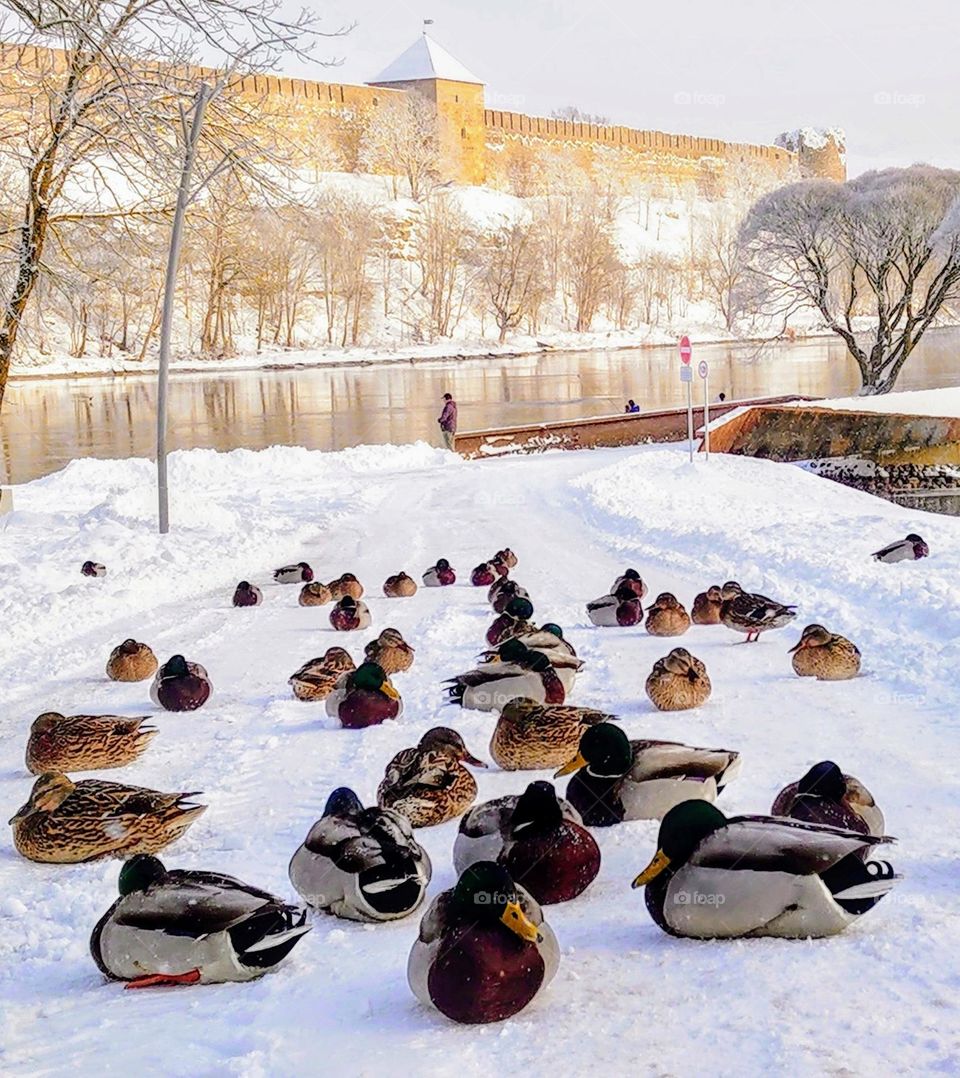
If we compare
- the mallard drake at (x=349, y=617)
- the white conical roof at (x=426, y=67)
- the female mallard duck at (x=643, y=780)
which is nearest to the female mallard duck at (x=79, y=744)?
the female mallard duck at (x=643, y=780)

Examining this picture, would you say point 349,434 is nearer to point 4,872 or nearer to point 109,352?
point 4,872

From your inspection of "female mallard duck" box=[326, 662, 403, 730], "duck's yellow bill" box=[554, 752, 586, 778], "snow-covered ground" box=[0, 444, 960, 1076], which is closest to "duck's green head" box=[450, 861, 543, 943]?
"snow-covered ground" box=[0, 444, 960, 1076]

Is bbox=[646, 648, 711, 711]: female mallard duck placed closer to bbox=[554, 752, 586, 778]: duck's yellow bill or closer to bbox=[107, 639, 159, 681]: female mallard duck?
bbox=[554, 752, 586, 778]: duck's yellow bill

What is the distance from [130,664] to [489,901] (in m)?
5.24

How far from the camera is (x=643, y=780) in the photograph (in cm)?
456

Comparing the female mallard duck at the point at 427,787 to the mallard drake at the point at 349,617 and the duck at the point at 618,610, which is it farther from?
the mallard drake at the point at 349,617

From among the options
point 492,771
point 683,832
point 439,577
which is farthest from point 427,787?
point 439,577

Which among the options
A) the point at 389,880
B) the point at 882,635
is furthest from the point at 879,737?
the point at 389,880

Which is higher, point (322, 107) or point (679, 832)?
point (322, 107)

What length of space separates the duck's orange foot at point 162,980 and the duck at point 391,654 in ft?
12.6

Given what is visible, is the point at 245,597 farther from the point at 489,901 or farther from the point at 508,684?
the point at 489,901

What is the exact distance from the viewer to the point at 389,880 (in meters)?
3.83

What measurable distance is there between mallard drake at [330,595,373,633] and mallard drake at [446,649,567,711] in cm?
251

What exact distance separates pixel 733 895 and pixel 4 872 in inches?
111
